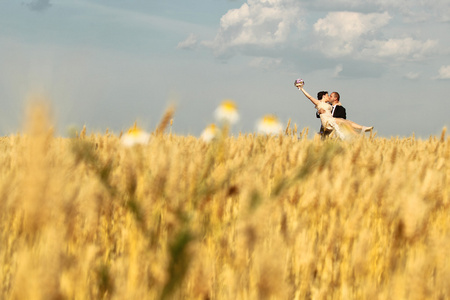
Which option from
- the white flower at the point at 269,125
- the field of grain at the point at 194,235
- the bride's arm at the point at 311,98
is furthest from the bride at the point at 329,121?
the field of grain at the point at 194,235

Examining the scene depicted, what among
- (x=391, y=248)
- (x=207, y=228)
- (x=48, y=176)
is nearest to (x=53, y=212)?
(x=48, y=176)

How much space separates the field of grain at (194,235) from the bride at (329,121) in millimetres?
4180

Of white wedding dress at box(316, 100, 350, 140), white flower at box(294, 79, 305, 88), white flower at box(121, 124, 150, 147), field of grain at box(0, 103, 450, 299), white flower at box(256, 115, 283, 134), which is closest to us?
field of grain at box(0, 103, 450, 299)

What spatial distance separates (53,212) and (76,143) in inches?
8.2

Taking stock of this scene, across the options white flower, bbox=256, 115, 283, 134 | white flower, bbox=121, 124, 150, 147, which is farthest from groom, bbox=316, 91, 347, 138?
white flower, bbox=121, 124, 150, 147

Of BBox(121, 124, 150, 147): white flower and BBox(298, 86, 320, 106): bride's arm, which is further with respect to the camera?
BBox(298, 86, 320, 106): bride's arm

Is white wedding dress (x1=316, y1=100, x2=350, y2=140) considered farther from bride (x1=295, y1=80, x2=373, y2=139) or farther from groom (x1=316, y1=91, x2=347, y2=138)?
groom (x1=316, y1=91, x2=347, y2=138)

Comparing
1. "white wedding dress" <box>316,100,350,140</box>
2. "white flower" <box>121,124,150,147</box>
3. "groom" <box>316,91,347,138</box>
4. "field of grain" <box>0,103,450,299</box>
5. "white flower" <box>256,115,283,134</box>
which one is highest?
"groom" <box>316,91,347,138</box>

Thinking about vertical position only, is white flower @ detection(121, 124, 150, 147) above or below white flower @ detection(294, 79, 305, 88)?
below

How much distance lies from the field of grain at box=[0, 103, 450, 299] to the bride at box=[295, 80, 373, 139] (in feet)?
13.7

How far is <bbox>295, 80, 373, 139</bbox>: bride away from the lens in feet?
19.1

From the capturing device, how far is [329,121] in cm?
592

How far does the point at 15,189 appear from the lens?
1.07 meters

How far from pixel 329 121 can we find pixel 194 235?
534cm
